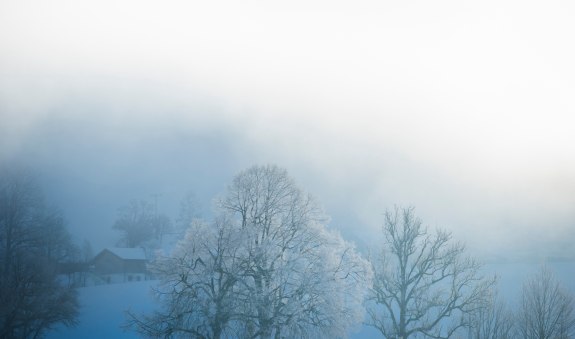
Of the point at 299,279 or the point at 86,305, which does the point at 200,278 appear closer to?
the point at 299,279

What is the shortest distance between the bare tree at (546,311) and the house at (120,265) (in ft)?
189

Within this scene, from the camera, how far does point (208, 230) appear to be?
31.3 meters

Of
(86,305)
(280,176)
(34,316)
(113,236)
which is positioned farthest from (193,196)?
(280,176)

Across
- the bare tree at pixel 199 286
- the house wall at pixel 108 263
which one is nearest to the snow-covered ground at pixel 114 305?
the house wall at pixel 108 263

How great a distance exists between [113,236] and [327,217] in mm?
82240

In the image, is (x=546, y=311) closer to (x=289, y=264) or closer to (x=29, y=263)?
(x=289, y=264)

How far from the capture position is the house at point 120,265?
8025 centimetres

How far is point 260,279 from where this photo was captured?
1203 inches

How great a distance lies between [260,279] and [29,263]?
3100cm

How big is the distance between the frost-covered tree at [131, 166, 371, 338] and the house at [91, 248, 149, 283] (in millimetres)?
52024

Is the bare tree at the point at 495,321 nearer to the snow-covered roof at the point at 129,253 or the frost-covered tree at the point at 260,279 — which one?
the frost-covered tree at the point at 260,279

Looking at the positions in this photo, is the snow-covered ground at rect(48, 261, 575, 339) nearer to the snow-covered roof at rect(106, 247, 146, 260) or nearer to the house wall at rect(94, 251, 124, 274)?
the house wall at rect(94, 251, 124, 274)

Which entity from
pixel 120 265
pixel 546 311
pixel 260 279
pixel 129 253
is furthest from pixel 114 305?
pixel 546 311

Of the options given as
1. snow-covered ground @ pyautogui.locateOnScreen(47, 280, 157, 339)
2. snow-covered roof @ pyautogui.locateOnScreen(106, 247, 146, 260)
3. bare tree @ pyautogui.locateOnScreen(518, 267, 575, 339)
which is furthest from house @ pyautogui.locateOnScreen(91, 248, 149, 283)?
bare tree @ pyautogui.locateOnScreen(518, 267, 575, 339)
